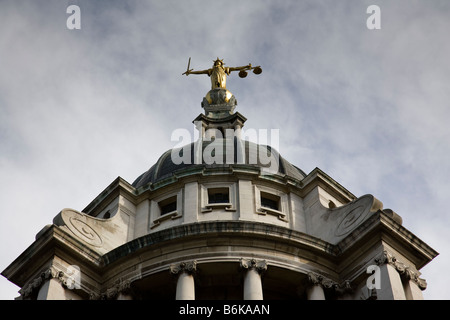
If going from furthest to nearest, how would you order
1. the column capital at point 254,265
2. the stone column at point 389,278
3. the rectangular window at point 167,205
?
the rectangular window at point 167,205 < the column capital at point 254,265 < the stone column at point 389,278

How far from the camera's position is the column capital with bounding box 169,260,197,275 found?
3978 centimetres

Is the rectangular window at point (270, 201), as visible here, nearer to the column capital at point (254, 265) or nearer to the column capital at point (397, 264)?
the column capital at point (254, 265)

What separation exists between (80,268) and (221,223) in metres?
6.61

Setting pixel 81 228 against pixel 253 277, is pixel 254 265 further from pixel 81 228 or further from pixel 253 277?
pixel 81 228

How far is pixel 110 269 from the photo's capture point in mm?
41281

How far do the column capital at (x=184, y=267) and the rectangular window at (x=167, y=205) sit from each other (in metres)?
6.06

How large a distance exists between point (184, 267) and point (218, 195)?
6819 mm

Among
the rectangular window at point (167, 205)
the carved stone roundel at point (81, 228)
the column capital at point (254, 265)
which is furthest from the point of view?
the rectangular window at point (167, 205)

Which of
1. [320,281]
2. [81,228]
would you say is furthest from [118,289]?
[320,281]

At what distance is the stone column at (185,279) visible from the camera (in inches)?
1527

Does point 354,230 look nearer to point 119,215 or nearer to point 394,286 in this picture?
point 394,286

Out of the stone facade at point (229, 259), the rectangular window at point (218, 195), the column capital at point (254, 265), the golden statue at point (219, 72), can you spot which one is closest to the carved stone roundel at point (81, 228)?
the stone facade at point (229, 259)

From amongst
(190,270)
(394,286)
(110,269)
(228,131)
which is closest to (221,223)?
(190,270)
